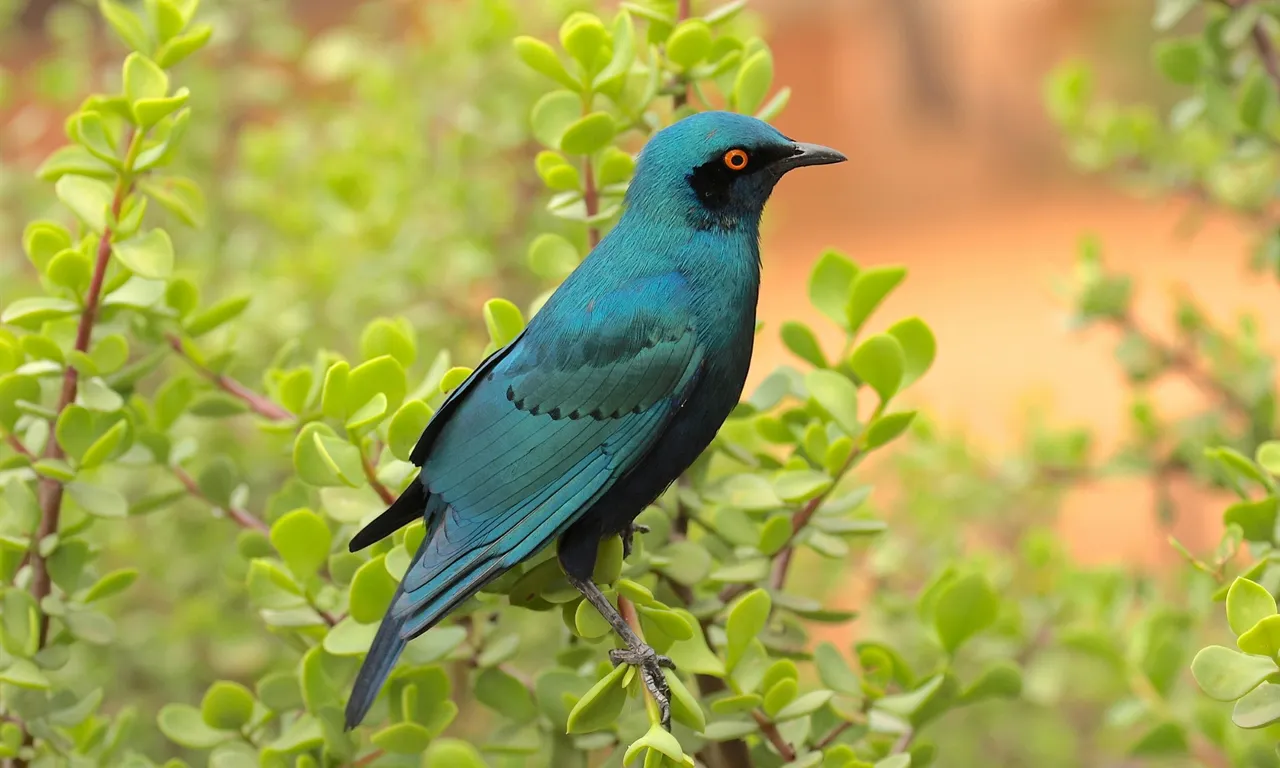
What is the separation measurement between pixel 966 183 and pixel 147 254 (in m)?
5.66

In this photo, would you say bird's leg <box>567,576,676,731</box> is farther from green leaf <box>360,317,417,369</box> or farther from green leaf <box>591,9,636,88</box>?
green leaf <box>591,9,636,88</box>

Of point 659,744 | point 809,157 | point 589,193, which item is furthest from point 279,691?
point 809,157

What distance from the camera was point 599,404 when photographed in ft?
2.83

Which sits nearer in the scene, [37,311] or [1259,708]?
[1259,708]

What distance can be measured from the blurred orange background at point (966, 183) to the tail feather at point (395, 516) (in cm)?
357

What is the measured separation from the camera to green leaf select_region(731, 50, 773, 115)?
951mm

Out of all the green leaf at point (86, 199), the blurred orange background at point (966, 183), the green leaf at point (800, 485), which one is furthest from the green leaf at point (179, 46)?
the blurred orange background at point (966, 183)

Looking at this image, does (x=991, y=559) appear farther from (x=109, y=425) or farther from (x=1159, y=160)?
(x=109, y=425)

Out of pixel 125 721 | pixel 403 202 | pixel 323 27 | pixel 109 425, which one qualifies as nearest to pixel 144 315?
pixel 109 425

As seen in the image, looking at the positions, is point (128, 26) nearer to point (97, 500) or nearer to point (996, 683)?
point (97, 500)

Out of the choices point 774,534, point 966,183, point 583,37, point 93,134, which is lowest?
point 966,183

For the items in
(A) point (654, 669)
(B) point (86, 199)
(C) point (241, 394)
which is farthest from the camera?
(C) point (241, 394)

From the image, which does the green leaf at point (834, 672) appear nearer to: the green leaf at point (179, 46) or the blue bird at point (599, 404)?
the blue bird at point (599, 404)

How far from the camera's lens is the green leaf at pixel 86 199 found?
888 millimetres
